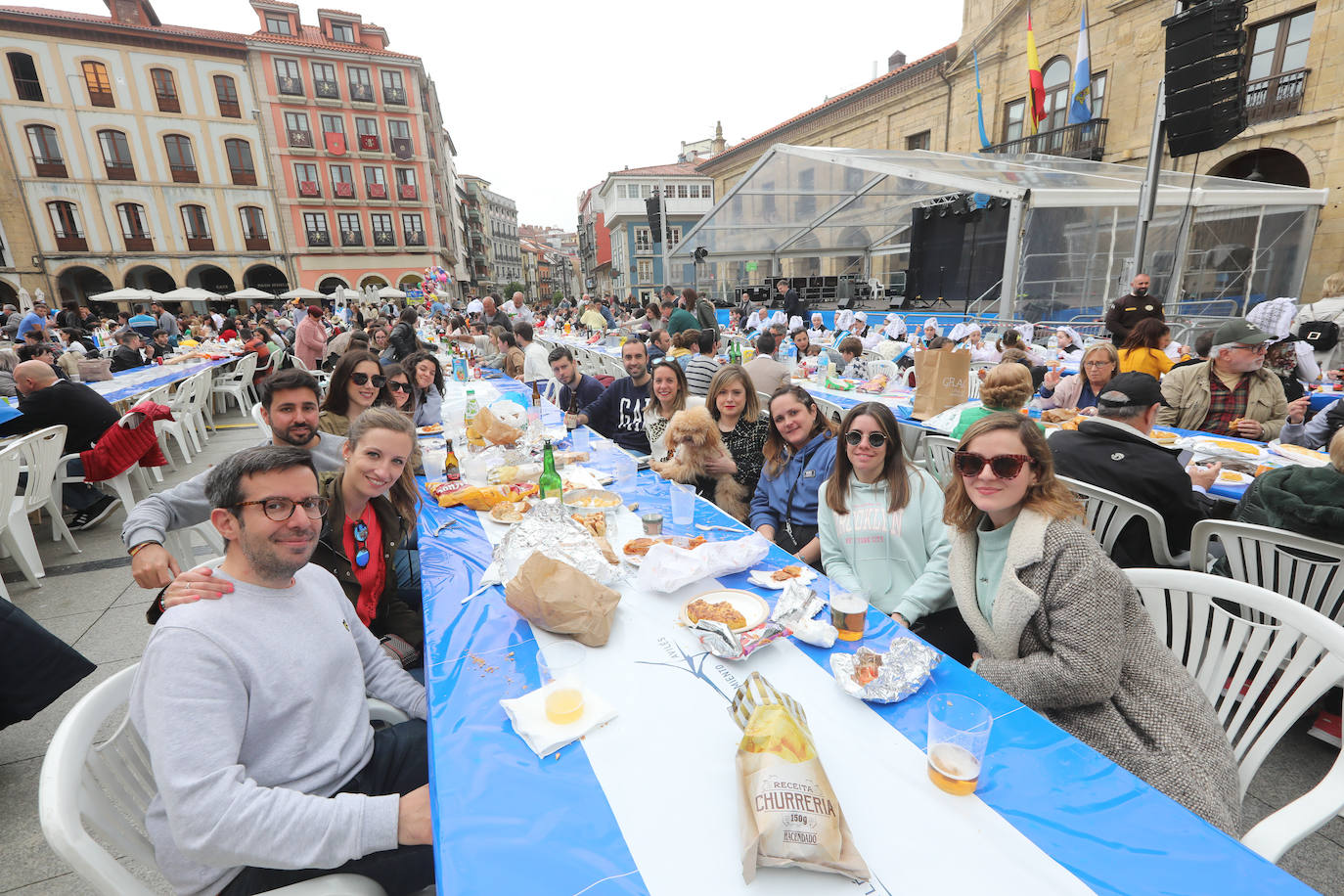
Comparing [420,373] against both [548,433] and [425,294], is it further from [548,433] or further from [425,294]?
[425,294]

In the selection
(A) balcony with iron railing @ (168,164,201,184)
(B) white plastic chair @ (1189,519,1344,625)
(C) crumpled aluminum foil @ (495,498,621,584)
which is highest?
(A) balcony with iron railing @ (168,164,201,184)

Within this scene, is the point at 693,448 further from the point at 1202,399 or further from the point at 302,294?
the point at 302,294

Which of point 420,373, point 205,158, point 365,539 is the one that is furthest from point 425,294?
point 365,539

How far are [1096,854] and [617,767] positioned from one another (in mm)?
925

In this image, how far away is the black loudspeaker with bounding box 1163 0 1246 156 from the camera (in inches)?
213

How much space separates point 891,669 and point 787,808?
0.60 meters

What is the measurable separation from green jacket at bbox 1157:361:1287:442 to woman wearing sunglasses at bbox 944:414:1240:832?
3623mm

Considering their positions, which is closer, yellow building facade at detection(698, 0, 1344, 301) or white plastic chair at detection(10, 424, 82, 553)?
white plastic chair at detection(10, 424, 82, 553)

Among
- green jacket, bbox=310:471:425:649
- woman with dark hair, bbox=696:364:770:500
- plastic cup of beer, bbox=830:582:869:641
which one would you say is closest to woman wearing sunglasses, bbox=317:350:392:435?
green jacket, bbox=310:471:425:649

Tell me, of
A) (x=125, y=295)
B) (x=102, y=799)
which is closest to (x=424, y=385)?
(x=102, y=799)

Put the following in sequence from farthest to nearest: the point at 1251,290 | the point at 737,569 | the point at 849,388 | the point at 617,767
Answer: the point at 1251,290 → the point at 849,388 → the point at 737,569 → the point at 617,767

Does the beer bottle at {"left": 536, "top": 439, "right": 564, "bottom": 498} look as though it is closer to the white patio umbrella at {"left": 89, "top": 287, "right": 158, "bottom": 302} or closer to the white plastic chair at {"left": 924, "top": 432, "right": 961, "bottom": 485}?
the white plastic chair at {"left": 924, "top": 432, "right": 961, "bottom": 485}

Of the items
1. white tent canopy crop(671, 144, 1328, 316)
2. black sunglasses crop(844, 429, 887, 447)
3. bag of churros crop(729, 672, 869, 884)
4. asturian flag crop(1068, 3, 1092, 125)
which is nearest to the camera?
bag of churros crop(729, 672, 869, 884)

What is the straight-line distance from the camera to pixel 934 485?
2418 mm
